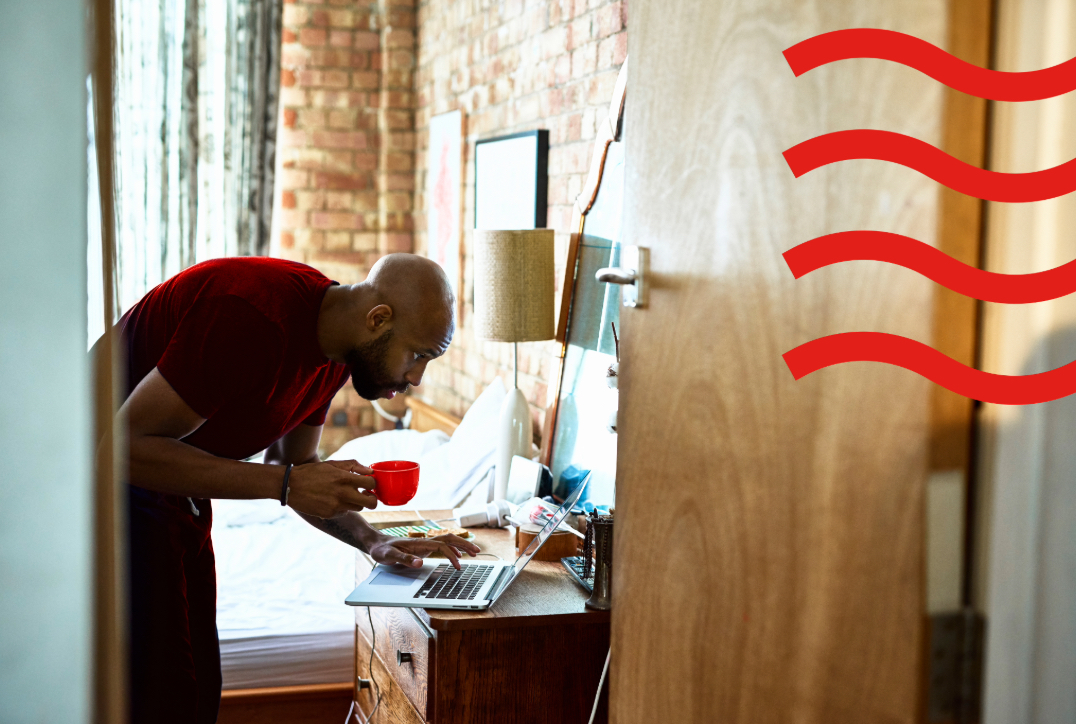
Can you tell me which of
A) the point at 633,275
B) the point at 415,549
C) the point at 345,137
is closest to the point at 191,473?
the point at 415,549

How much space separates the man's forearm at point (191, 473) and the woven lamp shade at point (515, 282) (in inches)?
32.7

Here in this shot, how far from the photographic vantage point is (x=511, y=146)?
3.12 m

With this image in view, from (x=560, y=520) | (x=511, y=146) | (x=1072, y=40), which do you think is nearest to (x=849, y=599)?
(x=1072, y=40)

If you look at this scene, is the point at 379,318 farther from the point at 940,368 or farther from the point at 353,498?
the point at 940,368

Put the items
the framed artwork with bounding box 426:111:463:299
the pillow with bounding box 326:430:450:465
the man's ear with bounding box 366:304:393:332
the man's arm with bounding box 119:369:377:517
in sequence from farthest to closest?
the framed artwork with bounding box 426:111:463:299, the pillow with bounding box 326:430:450:465, the man's ear with bounding box 366:304:393:332, the man's arm with bounding box 119:369:377:517

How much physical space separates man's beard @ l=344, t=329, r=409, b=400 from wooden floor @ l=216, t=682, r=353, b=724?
839 millimetres

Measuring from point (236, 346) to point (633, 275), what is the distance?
0.76 meters

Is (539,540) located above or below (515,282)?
below

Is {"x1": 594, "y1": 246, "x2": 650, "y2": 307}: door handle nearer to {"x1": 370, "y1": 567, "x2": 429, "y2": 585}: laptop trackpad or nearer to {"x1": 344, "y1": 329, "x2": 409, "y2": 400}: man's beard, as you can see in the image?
{"x1": 344, "y1": 329, "x2": 409, "y2": 400}: man's beard

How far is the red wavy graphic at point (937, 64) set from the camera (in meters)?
0.70

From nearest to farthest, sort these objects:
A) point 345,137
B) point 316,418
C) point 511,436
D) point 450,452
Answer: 1. point 316,418
2. point 511,436
3. point 450,452
4. point 345,137

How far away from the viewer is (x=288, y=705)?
2.24 m

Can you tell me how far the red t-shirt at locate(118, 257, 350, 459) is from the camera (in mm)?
1610

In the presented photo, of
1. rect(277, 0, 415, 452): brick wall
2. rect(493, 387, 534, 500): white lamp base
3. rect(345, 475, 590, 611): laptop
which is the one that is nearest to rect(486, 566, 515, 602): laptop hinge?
rect(345, 475, 590, 611): laptop
